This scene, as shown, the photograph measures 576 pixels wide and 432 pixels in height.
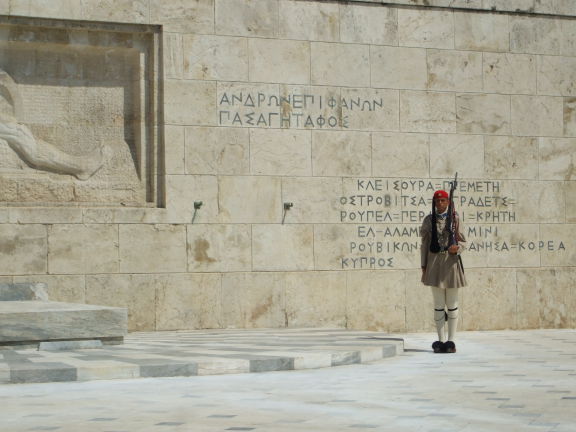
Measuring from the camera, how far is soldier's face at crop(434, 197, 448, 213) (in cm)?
1196

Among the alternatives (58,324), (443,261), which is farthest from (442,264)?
(58,324)

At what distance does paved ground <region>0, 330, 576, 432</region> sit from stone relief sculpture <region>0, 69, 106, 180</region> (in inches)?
231

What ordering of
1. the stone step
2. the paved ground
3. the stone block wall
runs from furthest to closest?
the stone block wall, the stone step, the paved ground

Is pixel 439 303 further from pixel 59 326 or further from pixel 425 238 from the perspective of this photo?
pixel 59 326

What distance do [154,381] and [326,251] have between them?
20.9 feet

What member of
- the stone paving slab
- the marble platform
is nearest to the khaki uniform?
the stone paving slab

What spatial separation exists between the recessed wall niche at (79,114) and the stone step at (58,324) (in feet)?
11.0

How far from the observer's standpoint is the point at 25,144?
14.3 metres

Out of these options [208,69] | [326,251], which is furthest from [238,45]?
[326,251]

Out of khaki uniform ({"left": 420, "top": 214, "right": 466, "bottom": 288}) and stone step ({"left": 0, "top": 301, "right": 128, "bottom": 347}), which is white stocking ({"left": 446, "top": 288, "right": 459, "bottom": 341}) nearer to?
khaki uniform ({"left": 420, "top": 214, "right": 466, "bottom": 288})

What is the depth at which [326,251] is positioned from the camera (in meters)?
15.1

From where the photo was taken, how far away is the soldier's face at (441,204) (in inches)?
471

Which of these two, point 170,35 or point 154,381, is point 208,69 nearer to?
point 170,35

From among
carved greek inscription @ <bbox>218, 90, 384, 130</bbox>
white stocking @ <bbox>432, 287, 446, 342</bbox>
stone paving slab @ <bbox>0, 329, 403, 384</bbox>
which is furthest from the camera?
carved greek inscription @ <bbox>218, 90, 384, 130</bbox>
